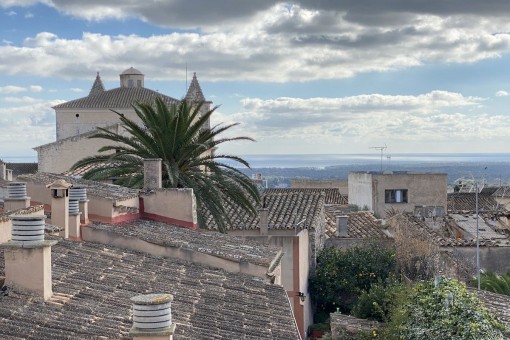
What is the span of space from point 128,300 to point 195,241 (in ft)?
14.7

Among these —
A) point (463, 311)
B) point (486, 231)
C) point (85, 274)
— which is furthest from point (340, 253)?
point (85, 274)

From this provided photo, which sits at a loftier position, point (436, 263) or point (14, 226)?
point (14, 226)

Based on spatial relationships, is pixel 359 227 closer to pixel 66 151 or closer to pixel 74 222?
pixel 66 151

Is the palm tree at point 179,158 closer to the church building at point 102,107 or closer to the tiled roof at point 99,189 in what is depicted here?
the tiled roof at point 99,189

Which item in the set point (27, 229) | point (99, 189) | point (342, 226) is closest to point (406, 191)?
point (342, 226)

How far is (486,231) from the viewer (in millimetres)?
28766

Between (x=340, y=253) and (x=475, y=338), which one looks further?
(x=340, y=253)

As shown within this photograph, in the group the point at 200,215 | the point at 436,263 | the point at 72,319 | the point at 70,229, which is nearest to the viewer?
the point at 72,319

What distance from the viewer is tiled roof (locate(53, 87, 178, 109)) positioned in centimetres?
4897

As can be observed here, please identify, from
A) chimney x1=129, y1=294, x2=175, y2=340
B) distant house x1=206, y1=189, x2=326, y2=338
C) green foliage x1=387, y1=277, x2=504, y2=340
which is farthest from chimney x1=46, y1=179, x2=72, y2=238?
distant house x1=206, y1=189, x2=326, y2=338

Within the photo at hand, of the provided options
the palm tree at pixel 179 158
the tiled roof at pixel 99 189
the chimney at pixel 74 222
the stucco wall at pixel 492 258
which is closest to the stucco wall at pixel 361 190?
the stucco wall at pixel 492 258

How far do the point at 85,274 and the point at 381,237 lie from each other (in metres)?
20.5

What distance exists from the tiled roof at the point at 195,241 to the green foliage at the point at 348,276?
10.9 meters

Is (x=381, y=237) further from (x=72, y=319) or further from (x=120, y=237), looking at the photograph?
(x=72, y=319)
